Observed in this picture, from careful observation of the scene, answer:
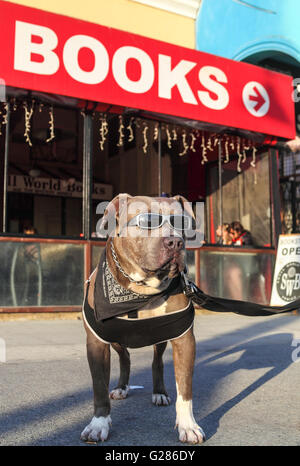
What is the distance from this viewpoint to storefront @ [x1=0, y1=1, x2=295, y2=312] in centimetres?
→ 803

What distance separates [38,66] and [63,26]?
96 centimetres

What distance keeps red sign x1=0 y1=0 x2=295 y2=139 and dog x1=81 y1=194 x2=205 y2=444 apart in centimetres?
605

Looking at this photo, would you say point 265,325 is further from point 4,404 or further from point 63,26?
point 63,26

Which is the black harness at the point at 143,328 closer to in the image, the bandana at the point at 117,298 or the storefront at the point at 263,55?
the bandana at the point at 117,298

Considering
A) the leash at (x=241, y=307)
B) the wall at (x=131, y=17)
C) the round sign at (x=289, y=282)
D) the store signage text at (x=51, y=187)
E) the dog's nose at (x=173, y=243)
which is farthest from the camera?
the store signage text at (x=51, y=187)

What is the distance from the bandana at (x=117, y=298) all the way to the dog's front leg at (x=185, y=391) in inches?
11.0

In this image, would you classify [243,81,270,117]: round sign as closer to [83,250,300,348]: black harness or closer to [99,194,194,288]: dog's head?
[99,194,194,288]: dog's head

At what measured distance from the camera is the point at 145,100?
9.09 m

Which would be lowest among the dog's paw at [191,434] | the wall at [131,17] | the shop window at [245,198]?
the dog's paw at [191,434]

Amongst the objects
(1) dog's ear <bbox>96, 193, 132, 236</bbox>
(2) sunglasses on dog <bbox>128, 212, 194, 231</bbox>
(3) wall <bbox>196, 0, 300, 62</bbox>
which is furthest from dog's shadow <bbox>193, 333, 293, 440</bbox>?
(3) wall <bbox>196, 0, 300, 62</bbox>

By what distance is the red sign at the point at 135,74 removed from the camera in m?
7.97

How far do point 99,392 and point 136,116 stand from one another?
7.43m

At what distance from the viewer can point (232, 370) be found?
15.3 feet

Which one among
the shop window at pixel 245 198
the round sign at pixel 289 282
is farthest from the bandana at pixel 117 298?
the shop window at pixel 245 198
